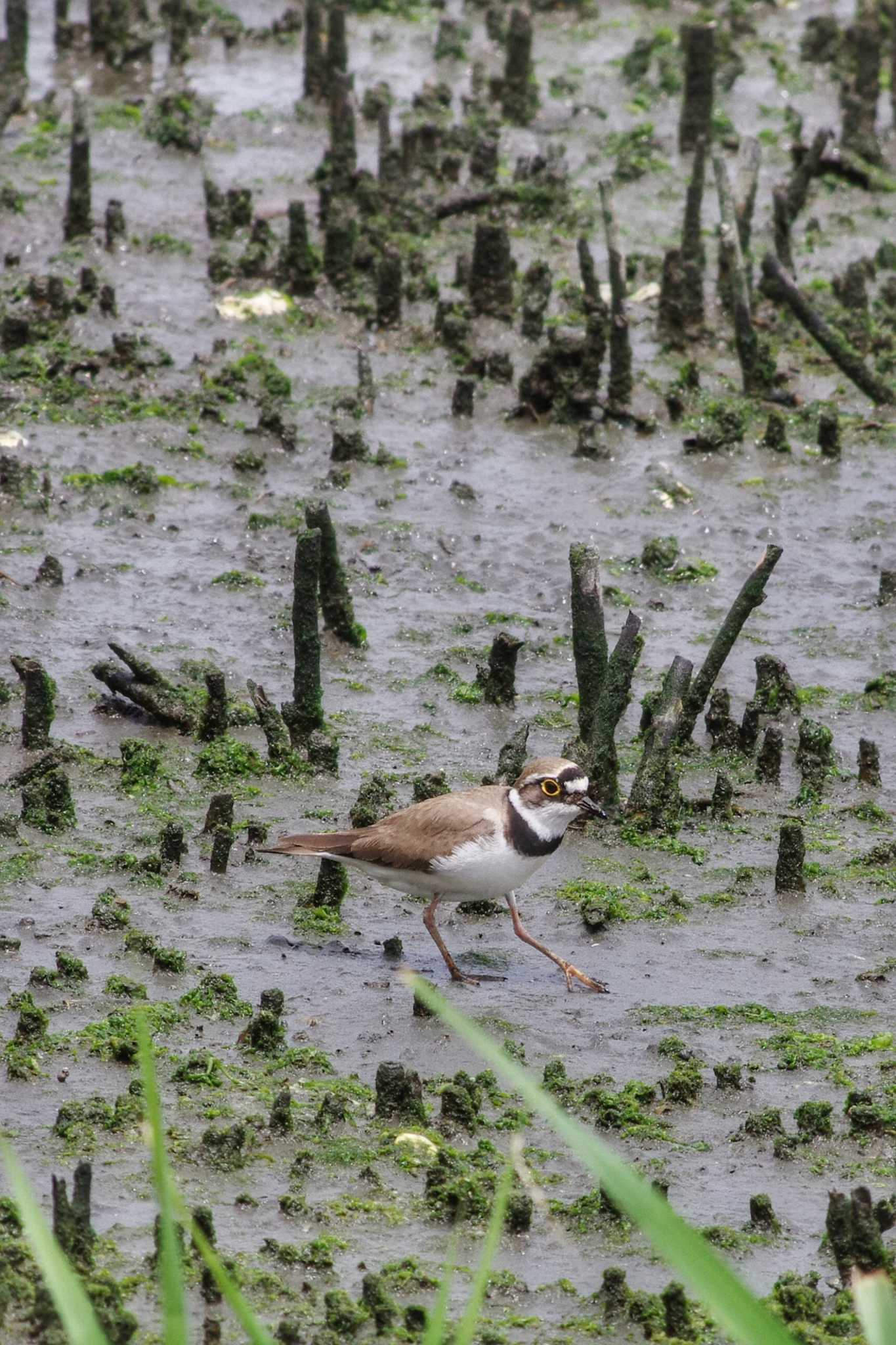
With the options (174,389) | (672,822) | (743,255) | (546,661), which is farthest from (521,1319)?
(743,255)

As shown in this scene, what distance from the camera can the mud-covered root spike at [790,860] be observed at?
7.55 metres

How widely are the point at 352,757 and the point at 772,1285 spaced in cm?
383

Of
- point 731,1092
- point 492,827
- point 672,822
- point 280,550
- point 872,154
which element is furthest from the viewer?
point 872,154

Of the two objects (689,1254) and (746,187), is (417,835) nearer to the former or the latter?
(689,1254)

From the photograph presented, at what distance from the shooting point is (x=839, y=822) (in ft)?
27.3

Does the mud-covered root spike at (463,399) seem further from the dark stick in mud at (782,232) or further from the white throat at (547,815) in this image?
the white throat at (547,815)

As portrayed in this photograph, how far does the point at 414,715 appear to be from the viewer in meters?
9.09

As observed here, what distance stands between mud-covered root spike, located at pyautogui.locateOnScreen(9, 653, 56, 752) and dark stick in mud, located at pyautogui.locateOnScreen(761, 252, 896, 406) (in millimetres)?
5688

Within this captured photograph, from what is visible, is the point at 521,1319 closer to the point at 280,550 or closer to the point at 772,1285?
the point at 772,1285

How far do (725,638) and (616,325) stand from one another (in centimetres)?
377

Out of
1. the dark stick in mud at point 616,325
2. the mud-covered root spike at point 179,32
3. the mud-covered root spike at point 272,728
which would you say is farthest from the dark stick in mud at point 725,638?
the mud-covered root spike at point 179,32

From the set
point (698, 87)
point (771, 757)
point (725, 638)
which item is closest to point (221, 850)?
point (725, 638)

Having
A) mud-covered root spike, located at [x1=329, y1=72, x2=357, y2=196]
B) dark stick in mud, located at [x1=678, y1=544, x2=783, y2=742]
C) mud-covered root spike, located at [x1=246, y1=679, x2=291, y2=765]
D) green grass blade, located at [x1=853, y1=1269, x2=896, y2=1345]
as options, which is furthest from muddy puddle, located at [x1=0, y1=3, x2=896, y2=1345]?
green grass blade, located at [x1=853, y1=1269, x2=896, y2=1345]

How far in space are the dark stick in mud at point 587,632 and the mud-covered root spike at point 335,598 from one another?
1.39 meters
